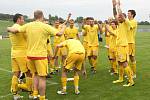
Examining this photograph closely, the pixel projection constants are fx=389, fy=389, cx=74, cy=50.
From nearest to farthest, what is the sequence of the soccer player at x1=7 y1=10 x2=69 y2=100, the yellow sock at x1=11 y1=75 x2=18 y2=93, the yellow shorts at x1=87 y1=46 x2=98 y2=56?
the soccer player at x1=7 y1=10 x2=69 y2=100 < the yellow sock at x1=11 y1=75 x2=18 y2=93 < the yellow shorts at x1=87 y1=46 x2=98 y2=56

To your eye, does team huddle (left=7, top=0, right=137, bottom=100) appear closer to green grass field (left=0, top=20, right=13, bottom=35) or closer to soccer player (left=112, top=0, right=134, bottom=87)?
soccer player (left=112, top=0, right=134, bottom=87)

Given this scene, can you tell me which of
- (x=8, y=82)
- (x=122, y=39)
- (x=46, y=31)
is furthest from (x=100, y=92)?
(x=8, y=82)

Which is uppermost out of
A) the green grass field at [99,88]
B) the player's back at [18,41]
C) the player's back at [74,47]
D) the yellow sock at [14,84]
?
the player's back at [18,41]

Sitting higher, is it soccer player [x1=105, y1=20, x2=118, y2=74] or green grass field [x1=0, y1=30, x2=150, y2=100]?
soccer player [x1=105, y1=20, x2=118, y2=74]

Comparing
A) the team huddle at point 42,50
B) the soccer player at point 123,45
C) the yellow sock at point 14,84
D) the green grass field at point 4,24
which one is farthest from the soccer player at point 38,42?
the green grass field at point 4,24

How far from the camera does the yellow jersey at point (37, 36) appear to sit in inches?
373

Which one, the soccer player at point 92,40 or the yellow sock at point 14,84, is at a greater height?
the soccer player at point 92,40

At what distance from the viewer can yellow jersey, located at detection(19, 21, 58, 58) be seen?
947 cm

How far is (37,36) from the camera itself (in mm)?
9500

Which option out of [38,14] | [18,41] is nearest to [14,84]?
[18,41]

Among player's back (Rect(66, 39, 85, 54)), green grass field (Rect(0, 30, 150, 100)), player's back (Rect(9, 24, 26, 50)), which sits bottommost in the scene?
green grass field (Rect(0, 30, 150, 100))

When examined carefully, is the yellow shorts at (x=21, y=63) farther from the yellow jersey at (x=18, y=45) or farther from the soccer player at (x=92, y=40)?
the soccer player at (x=92, y=40)

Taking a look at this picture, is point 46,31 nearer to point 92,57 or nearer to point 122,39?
point 122,39

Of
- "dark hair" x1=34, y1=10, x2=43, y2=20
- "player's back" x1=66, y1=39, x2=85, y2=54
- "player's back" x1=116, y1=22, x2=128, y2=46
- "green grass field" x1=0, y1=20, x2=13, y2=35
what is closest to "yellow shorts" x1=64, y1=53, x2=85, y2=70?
"player's back" x1=66, y1=39, x2=85, y2=54
